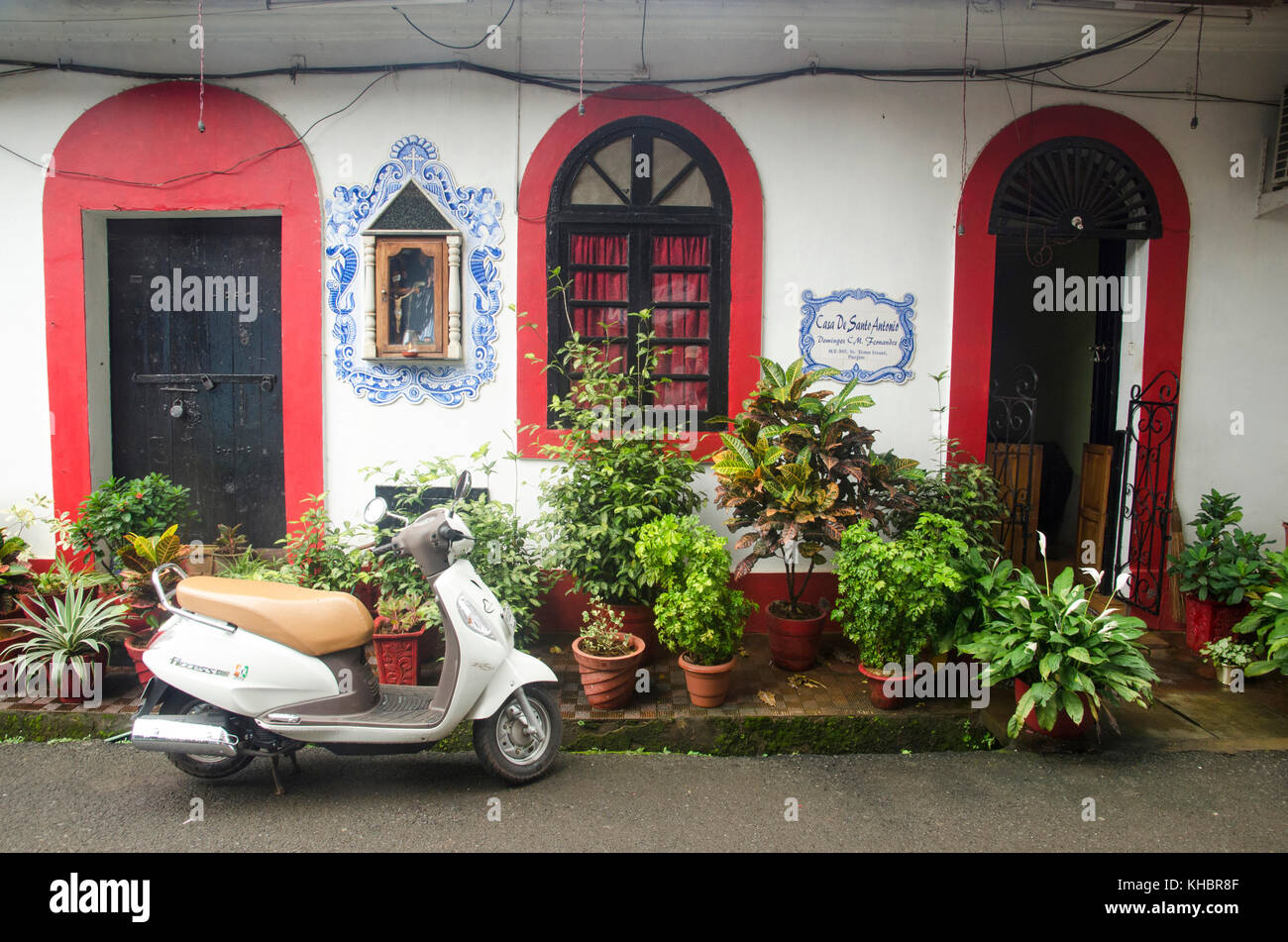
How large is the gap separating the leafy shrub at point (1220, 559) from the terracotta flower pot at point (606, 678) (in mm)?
3790

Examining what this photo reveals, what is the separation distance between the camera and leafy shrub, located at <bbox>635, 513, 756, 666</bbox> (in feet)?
14.3

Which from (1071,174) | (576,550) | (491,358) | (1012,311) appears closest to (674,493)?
(576,550)

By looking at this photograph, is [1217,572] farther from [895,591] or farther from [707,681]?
[707,681]

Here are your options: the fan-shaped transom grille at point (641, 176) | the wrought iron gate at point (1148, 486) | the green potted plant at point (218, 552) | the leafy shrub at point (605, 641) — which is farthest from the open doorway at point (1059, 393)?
the green potted plant at point (218, 552)

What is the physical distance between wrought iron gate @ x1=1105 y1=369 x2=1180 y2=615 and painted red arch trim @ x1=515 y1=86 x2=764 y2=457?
9.43ft

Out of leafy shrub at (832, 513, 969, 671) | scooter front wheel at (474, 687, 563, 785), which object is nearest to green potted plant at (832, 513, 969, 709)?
leafy shrub at (832, 513, 969, 671)

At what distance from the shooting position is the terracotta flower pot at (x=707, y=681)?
451cm

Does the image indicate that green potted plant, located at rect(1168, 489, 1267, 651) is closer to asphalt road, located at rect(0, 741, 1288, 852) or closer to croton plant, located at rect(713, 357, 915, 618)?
asphalt road, located at rect(0, 741, 1288, 852)

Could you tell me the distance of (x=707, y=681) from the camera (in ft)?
14.8

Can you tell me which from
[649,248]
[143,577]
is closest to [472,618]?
[143,577]

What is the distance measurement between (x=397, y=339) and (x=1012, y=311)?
6871 mm

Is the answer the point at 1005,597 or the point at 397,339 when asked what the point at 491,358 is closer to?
the point at 397,339

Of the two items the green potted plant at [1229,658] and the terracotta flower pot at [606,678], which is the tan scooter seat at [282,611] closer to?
the terracotta flower pot at [606,678]

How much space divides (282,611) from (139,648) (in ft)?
6.00
